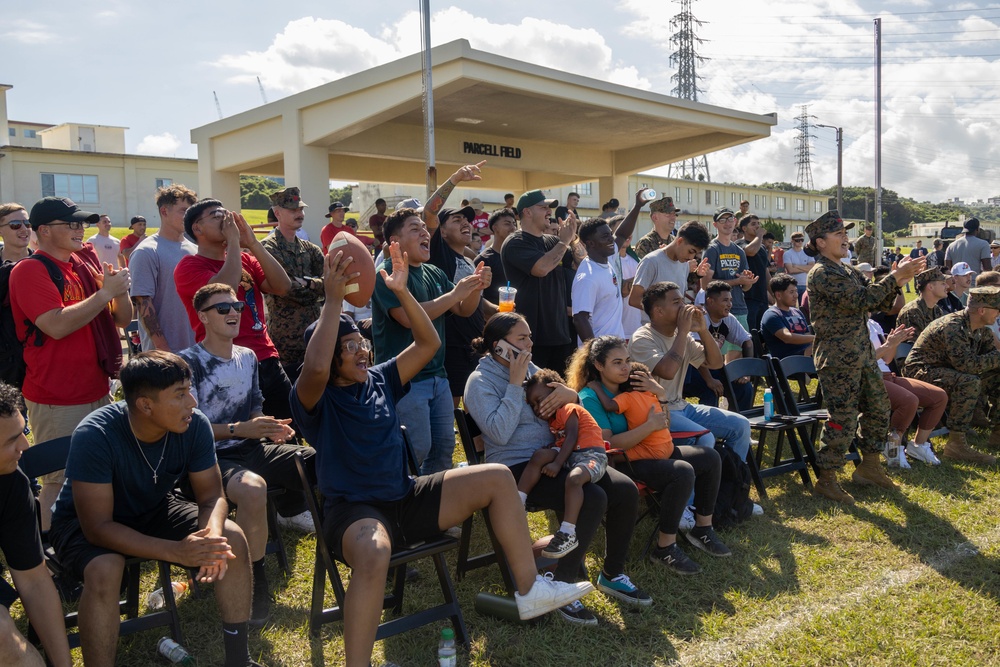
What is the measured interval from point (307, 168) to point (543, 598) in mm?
12815

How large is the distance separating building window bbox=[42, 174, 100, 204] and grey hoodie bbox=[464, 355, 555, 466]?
36.7 metres

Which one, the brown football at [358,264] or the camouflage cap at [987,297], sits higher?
the brown football at [358,264]

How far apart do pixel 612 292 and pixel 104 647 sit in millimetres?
4142

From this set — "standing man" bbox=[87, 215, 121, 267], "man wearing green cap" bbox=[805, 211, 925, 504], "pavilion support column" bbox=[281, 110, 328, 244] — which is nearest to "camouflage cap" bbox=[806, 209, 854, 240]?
"man wearing green cap" bbox=[805, 211, 925, 504]

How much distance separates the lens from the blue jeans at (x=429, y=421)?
14.7ft

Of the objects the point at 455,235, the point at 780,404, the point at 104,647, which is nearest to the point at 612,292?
the point at 455,235

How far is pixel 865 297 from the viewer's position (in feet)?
17.8

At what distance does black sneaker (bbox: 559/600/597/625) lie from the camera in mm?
3768

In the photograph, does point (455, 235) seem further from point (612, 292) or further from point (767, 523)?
point (767, 523)

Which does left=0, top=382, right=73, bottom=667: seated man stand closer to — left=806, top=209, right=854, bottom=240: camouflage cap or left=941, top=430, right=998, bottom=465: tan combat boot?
left=806, top=209, right=854, bottom=240: camouflage cap

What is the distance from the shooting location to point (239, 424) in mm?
3986

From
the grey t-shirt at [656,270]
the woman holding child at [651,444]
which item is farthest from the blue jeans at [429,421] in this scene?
the grey t-shirt at [656,270]

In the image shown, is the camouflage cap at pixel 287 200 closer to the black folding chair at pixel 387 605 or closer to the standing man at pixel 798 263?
the black folding chair at pixel 387 605

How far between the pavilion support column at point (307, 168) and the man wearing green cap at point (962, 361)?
10.6m
